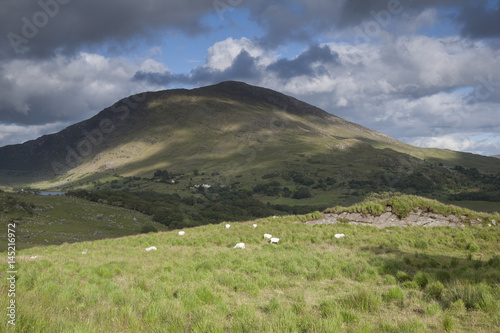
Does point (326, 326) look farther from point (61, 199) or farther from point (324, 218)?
point (61, 199)

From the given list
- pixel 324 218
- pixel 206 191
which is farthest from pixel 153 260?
pixel 206 191

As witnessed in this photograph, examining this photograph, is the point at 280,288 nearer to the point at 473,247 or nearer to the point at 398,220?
the point at 473,247

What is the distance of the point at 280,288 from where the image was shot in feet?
38.3

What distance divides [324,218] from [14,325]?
2594cm

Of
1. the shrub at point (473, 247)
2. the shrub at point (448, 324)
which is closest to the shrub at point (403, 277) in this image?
the shrub at point (448, 324)

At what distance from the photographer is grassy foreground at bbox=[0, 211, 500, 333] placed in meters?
7.28

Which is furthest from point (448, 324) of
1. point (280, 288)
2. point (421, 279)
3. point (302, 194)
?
point (302, 194)

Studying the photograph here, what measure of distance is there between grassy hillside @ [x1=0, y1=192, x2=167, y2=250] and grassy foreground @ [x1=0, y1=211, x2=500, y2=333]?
1991cm

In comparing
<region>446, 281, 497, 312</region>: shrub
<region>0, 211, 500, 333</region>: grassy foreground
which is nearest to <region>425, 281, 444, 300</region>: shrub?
<region>0, 211, 500, 333</region>: grassy foreground

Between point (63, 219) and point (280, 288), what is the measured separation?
140 feet

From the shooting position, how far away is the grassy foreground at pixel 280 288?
7.28 meters

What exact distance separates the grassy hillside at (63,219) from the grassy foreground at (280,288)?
784 inches

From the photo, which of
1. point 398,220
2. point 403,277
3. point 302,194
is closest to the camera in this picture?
point 403,277

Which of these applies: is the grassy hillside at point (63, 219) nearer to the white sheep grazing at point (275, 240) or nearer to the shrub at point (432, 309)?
the white sheep grazing at point (275, 240)
